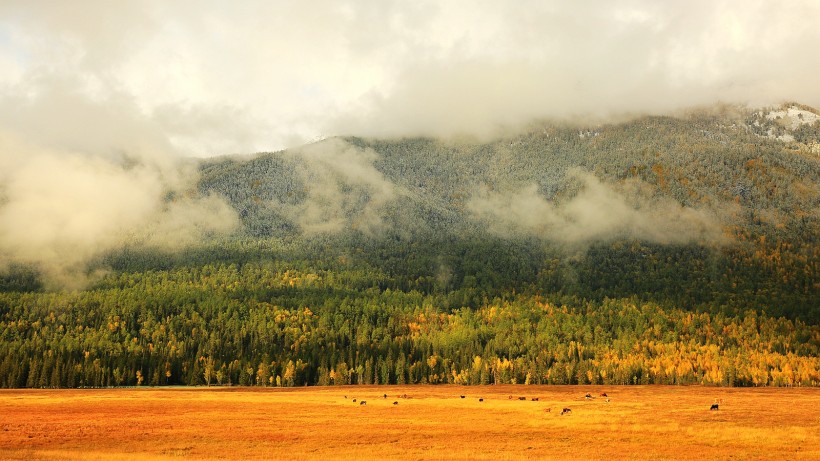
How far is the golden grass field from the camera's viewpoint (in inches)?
A: 2280

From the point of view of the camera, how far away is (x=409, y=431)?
72.7 m

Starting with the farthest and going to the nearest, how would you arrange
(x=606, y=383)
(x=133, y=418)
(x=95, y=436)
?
(x=606, y=383), (x=133, y=418), (x=95, y=436)

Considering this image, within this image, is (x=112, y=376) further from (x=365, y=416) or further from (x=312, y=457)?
(x=312, y=457)

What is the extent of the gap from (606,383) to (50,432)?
154m

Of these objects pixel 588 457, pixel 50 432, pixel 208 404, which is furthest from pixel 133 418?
pixel 588 457

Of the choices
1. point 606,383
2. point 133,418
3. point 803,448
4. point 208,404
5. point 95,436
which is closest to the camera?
point 803,448

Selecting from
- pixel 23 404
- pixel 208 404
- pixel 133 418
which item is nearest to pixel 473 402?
pixel 208 404

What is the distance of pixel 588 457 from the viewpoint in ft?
180

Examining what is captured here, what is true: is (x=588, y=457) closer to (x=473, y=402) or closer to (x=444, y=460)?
(x=444, y=460)

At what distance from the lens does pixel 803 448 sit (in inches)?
2346

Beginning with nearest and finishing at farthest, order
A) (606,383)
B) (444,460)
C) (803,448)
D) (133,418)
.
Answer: (444,460) < (803,448) < (133,418) < (606,383)

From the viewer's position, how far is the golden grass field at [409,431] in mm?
57906

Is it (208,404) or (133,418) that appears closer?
(133,418)

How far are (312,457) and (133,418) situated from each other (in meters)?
43.3
